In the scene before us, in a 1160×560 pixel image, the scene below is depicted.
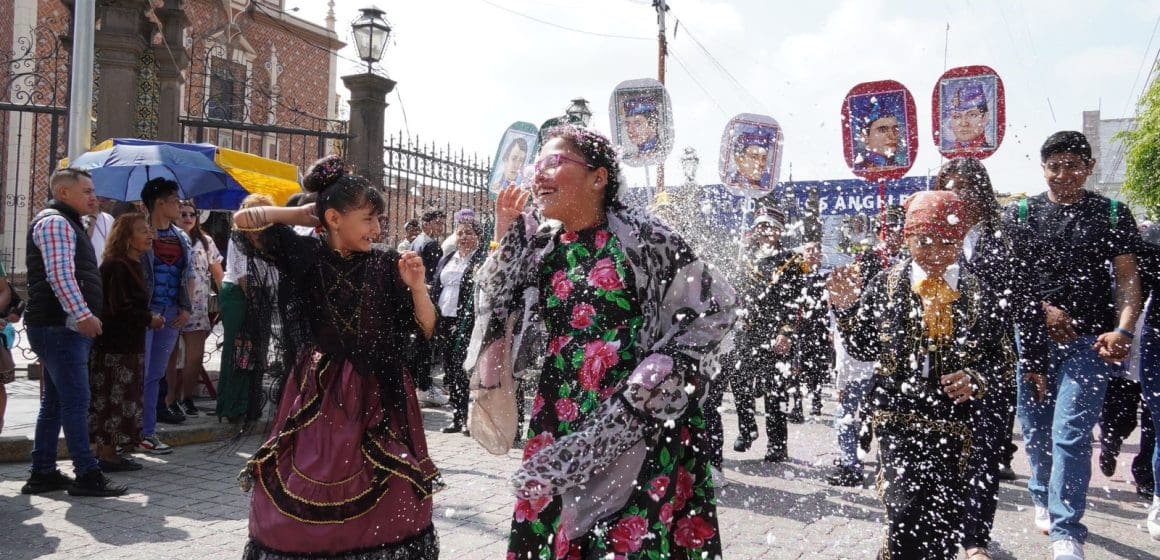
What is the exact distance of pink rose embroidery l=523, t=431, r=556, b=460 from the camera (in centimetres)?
256

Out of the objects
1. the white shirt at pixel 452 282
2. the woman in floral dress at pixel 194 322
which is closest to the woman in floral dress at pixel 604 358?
the woman in floral dress at pixel 194 322

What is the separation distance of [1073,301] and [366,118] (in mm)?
8756

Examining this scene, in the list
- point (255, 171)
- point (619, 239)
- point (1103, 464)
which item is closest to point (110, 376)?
point (255, 171)

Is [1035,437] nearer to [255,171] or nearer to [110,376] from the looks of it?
[110,376]

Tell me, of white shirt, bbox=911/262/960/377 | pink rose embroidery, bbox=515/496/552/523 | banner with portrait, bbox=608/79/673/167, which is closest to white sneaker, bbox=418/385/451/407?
banner with portrait, bbox=608/79/673/167

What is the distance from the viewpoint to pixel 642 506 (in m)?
2.45

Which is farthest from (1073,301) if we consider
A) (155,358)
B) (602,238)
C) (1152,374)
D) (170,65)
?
(170,65)

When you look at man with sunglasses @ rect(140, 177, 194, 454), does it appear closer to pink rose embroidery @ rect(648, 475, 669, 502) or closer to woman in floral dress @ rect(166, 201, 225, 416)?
woman in floral dress @ rect(166, 201, 225, 416)

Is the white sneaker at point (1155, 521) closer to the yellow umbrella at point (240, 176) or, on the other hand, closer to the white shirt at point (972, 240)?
the white shirt at point (972, 240)

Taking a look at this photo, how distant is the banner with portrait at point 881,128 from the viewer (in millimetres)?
6605

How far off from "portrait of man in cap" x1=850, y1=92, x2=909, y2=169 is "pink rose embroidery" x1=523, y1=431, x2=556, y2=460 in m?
4.95

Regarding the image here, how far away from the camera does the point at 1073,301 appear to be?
4461 mm

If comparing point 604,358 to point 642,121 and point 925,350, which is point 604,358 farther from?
point 642,121

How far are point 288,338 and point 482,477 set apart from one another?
2.88m
